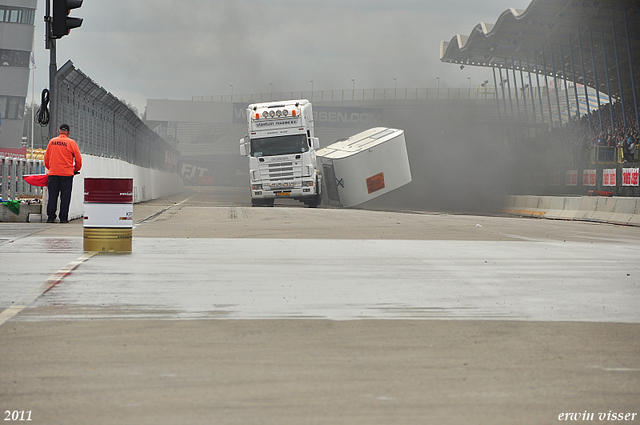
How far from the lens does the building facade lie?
267ft

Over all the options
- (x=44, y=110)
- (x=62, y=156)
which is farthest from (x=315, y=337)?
(x=44, y=110)

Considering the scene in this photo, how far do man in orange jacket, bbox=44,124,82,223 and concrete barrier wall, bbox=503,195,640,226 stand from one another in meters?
14.9

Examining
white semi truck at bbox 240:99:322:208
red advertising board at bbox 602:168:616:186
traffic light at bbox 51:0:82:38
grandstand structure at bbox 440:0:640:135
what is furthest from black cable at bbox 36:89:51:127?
grandstand structure at bbox 440:0:640:135

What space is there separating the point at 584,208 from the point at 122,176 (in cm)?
1523

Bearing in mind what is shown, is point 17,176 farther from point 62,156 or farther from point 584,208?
point 584,208

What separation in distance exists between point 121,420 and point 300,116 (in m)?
26.1

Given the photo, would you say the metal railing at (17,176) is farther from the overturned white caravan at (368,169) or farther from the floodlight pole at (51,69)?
the overturned white caravan at (368,169)

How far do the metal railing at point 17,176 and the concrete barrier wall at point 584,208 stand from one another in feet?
55.5

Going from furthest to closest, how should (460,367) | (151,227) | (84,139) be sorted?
1. (84,139)
2. (151,227)
3. (460,367)

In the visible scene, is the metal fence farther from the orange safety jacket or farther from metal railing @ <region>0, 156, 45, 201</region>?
metal railing @ <region>0, 156, 45, 201</region>

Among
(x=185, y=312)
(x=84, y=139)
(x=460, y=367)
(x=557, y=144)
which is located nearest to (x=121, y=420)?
(x=460, y=367)

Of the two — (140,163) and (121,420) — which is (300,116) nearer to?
(140,163)

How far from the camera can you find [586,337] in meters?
5.61

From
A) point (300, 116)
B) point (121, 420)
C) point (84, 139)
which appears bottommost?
point (121, 420)
